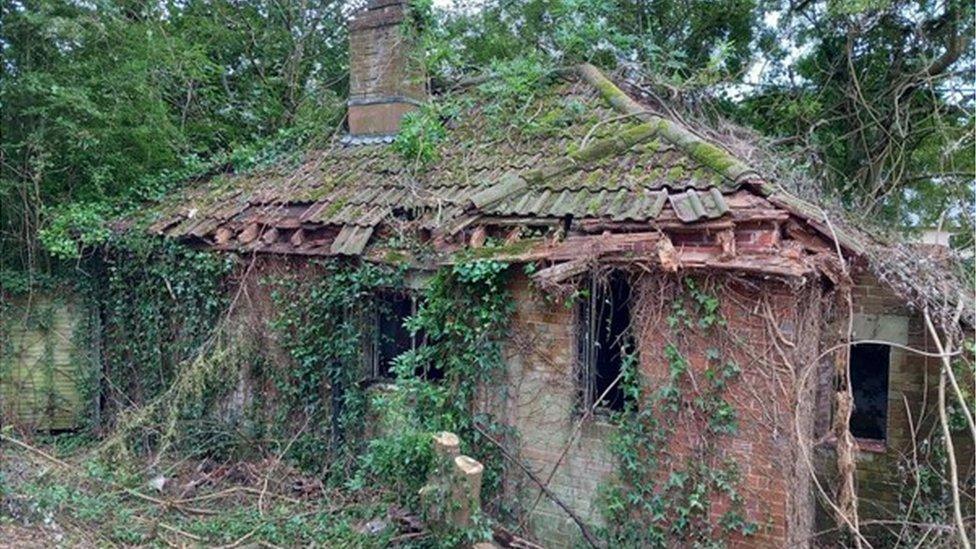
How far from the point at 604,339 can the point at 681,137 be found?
7.36 feet

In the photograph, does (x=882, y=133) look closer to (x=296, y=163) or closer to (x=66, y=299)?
(x=296, y=163)

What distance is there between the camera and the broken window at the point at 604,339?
6305 mm

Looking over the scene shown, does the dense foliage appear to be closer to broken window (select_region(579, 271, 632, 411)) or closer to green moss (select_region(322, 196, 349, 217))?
green moss (select_region(322, 196, 349, 217))

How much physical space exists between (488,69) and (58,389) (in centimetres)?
861

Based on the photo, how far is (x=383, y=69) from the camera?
955 cm

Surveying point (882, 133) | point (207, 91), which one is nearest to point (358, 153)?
point (207, 91)

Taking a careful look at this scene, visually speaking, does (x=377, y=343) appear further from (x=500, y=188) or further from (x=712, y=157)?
(x=712, y=157)

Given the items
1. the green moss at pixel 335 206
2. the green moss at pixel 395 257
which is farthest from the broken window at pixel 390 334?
the green moss at pixel 335 206

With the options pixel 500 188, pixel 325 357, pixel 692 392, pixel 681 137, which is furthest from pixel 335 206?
pixel 692 392

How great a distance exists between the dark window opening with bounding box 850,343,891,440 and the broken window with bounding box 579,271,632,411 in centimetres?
443

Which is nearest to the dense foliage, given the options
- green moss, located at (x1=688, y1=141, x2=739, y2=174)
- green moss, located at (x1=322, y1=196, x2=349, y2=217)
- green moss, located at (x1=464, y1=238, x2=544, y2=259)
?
green moss, located at (x1=322, y1=196, x2=349, y2=217)

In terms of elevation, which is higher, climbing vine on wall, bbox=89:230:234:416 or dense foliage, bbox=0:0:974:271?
dense foliage, bbox=0:0:974:271

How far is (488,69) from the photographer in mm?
9945

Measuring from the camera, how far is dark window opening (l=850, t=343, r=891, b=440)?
8.83 meters
